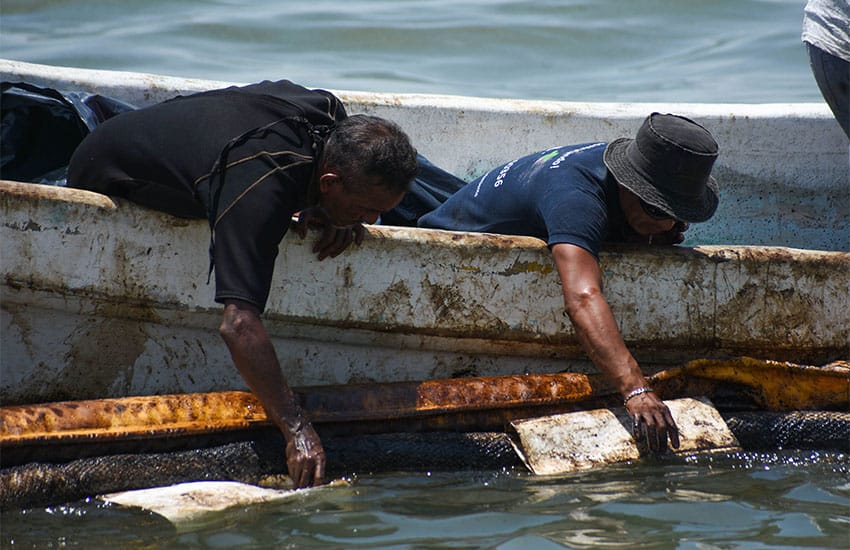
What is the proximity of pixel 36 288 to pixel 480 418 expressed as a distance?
160 centimetres

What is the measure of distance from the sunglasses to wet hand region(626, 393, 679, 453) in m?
0.70

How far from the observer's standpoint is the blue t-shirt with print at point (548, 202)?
152 inches

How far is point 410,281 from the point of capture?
3906 mm

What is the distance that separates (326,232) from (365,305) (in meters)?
0.33

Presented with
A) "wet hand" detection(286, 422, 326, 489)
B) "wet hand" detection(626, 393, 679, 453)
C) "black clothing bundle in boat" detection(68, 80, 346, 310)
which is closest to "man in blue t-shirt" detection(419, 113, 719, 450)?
"wet hand" detection(626, 393, 679, 453)

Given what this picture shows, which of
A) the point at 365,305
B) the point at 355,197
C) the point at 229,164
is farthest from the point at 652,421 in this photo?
the point at 229,164

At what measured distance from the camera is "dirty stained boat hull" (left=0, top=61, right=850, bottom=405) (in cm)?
362

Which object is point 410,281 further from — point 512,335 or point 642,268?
point 642,268

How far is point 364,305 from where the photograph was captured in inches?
153

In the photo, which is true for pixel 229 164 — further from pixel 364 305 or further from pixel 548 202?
pixel 548 202

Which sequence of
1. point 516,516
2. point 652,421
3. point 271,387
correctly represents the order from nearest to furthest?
point 516,516 < point 271,387 < point 652,421

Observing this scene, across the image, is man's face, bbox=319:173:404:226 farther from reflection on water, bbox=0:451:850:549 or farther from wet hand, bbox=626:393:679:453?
wet hand, bbox=626:393:679:453

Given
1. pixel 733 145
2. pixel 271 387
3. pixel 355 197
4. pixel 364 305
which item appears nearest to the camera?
pixel 271 387

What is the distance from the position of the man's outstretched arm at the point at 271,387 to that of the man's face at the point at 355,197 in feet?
1.52
